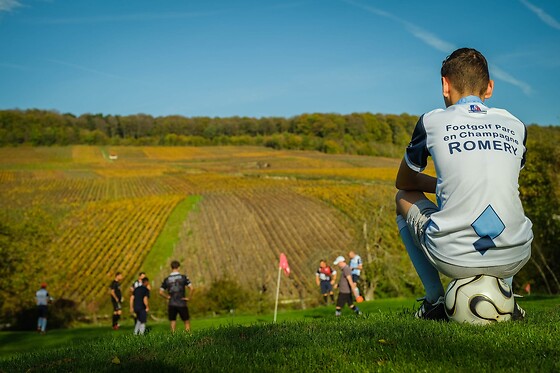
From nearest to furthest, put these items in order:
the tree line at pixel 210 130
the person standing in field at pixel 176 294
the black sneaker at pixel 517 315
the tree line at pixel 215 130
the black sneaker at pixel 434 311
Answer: the black sneaker at pixel 517 315 < the black sneaker at pixel 434 311 < the person standing in field at pixel 176 294 < the tree line at pixel 215 130 < the tree line at pixel 210 130

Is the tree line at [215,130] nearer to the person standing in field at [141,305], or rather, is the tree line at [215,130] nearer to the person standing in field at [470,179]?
the person standing in field at [141,305]

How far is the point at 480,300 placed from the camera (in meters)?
4.39

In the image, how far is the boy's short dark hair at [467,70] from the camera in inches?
181

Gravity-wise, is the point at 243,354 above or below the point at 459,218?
below

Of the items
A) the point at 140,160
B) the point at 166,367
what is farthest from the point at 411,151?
the point at 140,160

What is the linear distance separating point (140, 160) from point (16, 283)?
85806 millimetres

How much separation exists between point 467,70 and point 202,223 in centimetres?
5712

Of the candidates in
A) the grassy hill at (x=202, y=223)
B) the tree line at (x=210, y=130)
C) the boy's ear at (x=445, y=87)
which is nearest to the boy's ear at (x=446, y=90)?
the boy's ear at (x=445, y=87)

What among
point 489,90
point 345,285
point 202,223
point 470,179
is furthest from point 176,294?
point 202,223

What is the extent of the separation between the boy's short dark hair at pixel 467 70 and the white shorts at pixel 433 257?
Answer: 3.22 feet

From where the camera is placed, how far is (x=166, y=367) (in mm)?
3758

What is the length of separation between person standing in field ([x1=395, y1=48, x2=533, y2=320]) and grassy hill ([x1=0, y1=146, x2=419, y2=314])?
3633 centimetres

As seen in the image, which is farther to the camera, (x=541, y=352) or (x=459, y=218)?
(x=459, y=218)

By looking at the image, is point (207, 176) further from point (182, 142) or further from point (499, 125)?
point (499, 125)
